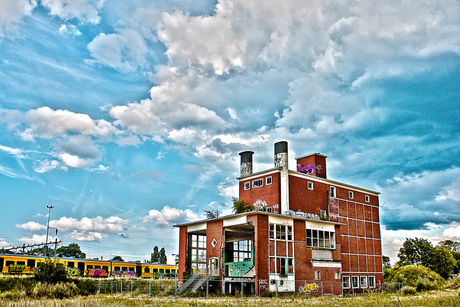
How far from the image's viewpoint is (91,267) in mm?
53406

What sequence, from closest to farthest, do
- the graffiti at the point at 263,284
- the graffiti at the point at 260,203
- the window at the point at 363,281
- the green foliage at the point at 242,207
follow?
the graffiti at the point at 263,284
the green foliage at the point at 242,207
the graffiti at the point at 260,203
the window at the point at 363,281

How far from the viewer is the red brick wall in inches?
1652

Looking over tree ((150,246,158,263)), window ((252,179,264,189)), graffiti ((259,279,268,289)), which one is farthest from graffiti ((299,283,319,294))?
tree ((150,246,158,263))

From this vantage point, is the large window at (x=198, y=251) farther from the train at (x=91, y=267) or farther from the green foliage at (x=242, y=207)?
the train at (x=91, y=267)

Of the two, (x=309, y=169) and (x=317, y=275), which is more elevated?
(x=309, y=169)

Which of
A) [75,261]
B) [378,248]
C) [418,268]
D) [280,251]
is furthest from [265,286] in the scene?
[418,268]

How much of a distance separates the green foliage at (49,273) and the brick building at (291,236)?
41.1 feet

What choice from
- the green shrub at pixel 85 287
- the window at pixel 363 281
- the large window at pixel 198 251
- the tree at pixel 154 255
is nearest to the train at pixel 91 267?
the green shrub at pixel 85 287

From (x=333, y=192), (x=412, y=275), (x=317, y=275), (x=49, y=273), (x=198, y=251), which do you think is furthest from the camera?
(x=412, y=275)

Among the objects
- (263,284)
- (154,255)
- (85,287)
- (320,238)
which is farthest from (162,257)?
(263,284)

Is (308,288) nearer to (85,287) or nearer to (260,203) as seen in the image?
(260,203)

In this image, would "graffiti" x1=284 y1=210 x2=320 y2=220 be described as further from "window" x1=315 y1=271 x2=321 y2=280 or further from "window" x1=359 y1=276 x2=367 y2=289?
"window" x1=359 y1=276 x2=367 y2=289

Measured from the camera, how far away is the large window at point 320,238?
3962 cm

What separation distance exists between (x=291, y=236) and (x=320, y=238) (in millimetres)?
4905
